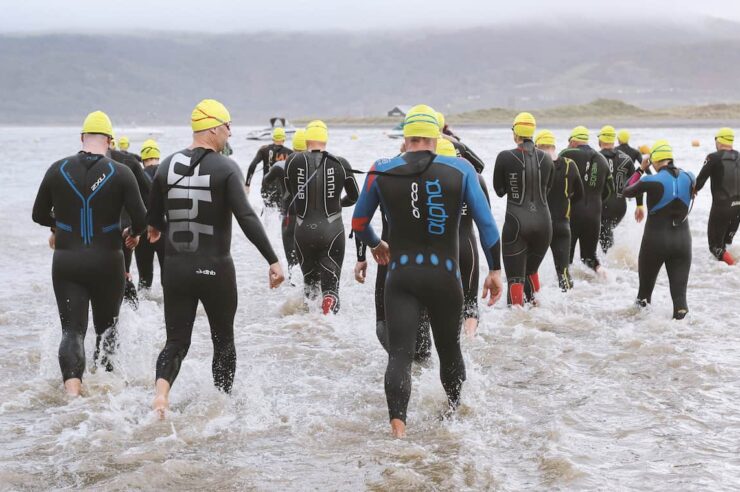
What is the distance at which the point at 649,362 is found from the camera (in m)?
7.17

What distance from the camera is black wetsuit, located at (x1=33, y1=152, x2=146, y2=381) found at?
5801 millimetres

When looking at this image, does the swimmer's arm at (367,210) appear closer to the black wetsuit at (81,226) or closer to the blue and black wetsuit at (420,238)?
the blue and black wetsuit at (420,238)

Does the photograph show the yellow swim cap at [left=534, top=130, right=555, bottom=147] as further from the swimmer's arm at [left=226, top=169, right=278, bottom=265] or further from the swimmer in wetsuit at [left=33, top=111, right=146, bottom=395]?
the swimmer in wetsuit at [left=33, top=111, right=146, bottom=395]

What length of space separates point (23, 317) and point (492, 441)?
19.7 ft

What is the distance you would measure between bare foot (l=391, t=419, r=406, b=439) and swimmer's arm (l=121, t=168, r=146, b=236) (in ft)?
7.15

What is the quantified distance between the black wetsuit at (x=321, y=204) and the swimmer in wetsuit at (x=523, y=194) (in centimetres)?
152

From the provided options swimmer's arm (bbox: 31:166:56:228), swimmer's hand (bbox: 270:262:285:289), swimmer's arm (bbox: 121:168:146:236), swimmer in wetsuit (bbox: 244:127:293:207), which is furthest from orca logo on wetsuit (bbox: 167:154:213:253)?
swimmer in wetsuit (bbox: 244:127:293:207)

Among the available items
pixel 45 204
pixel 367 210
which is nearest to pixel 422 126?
pixel 367 210

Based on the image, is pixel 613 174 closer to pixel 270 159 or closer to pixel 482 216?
pixel 270 159

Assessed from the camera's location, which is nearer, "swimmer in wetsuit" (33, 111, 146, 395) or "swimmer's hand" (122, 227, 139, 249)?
"swimmer in wetsuit" (33, 111, 146, 395)

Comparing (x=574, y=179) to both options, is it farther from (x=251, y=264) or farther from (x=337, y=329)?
(x=251, y=264)

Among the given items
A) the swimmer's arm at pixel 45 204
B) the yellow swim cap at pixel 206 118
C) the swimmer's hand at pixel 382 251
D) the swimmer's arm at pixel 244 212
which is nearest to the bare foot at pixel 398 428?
the swimmer's hand at pixel 382 251

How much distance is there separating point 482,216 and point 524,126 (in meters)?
3.42

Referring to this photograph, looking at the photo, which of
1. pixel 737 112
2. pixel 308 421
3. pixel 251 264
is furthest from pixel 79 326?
pixel 737 112
